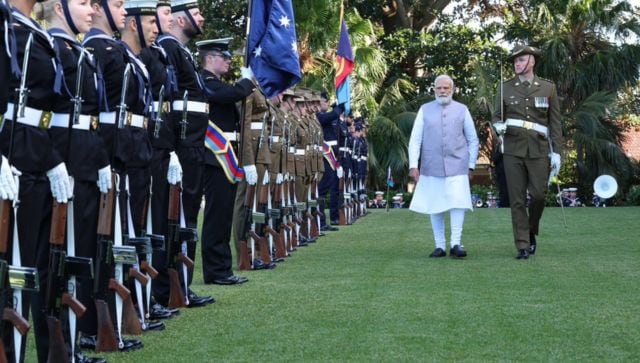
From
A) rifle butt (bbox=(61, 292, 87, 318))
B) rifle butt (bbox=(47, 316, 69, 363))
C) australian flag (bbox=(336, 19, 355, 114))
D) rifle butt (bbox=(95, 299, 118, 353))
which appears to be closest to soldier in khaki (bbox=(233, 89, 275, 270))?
rifle butt (bbox=(95, 299, 118, 353))

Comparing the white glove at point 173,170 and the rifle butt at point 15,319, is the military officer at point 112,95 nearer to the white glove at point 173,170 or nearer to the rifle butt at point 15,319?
the white glove at point 173,170

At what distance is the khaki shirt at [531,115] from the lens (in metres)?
12.6

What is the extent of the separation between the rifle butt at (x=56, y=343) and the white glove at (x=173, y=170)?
2.40 meters

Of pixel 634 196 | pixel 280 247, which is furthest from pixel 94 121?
pixel 634 196

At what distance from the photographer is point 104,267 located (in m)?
6.50

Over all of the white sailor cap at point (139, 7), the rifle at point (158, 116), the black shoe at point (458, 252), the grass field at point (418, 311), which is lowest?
the grass field at point (418, 311)

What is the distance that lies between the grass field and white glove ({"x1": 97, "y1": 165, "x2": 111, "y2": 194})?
0.89m

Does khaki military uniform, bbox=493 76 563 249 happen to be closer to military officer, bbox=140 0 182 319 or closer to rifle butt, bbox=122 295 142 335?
military officer, bbox=140 0 182 319

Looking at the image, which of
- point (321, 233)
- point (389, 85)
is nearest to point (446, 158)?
point (321, 233)

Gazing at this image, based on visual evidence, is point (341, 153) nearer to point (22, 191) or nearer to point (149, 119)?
point (149, 119)

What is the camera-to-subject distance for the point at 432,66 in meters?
36.5

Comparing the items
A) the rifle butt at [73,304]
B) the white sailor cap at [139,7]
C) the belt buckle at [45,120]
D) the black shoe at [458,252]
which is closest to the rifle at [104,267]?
the rifle butt at [73,304]

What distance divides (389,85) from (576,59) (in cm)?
535

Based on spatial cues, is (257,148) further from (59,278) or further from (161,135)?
(59,278)
